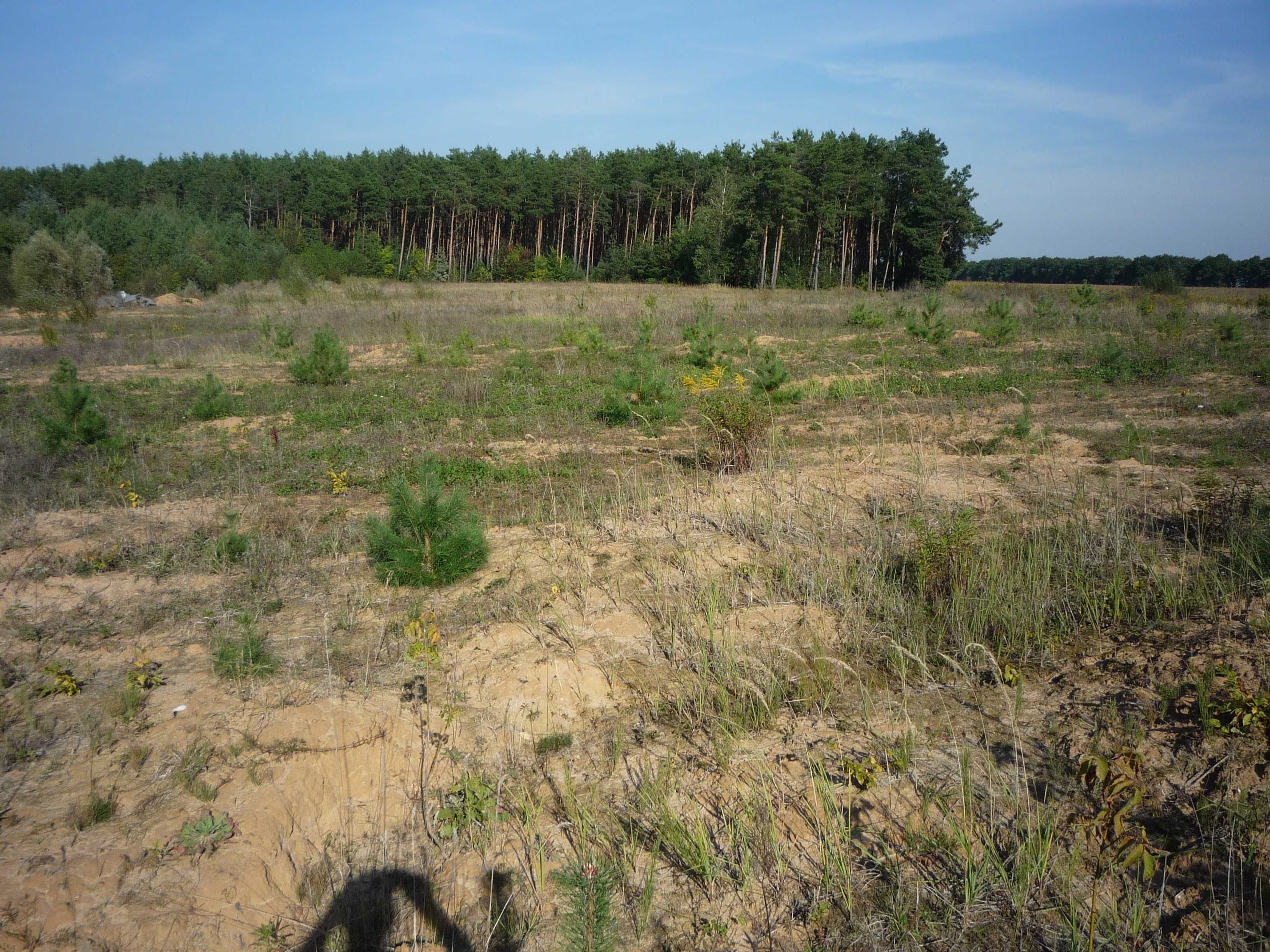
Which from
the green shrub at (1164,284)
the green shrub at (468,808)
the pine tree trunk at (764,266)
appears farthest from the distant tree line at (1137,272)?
the green shrub at (468,808)

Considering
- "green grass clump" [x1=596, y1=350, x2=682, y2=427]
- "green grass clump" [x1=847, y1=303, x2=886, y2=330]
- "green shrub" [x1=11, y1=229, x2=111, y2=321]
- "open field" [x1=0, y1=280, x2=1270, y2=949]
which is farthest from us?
"green shrub" [x1=11, y1=229, x2=111, y2=321]

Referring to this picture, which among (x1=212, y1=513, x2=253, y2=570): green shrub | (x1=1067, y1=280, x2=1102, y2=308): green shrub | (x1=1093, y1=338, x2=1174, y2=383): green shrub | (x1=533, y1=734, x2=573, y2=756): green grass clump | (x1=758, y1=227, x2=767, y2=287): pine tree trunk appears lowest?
(x1=533, y1=734, x2=573, y2=756): green grass clump

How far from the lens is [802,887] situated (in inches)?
98.4

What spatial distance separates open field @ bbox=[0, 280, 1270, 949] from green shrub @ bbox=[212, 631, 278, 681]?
0.14 feet

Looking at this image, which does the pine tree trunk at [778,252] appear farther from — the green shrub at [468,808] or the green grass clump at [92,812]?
the green grass clump at [92,812]

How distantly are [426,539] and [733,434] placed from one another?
3300mm

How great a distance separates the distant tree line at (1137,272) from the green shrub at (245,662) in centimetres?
3477

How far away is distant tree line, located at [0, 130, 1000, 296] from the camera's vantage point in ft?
128

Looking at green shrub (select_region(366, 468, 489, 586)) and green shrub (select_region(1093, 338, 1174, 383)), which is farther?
green shrub (select_region(1093, 338, 1174, 383))

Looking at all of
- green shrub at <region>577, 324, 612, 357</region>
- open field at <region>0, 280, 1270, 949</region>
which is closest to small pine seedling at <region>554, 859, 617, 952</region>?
open field at <region>0, 280, 1270, 949</region>

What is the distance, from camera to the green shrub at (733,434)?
693 cm

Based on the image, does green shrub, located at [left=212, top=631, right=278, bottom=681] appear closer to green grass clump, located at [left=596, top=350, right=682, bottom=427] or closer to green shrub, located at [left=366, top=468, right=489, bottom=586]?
green shrub, located at [left=366, top=468, right=489, bottom=586]

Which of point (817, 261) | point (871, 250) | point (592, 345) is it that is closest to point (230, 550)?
point (592, 345)

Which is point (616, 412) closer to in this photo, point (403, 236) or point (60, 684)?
point (60, 684)
